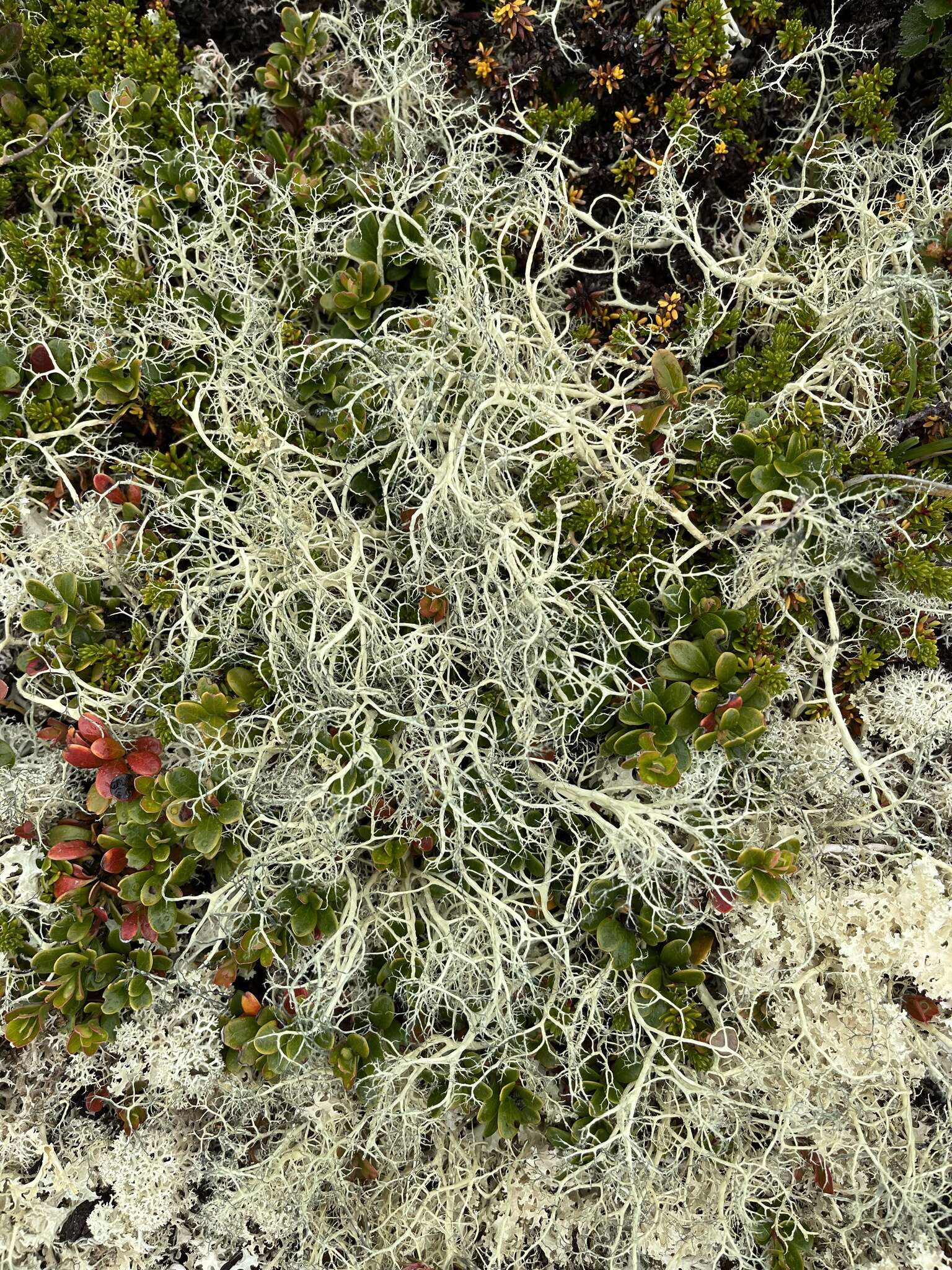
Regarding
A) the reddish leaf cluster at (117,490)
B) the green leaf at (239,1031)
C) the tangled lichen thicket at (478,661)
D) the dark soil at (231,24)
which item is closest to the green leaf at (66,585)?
the tangled lichen thicket at (478,661)

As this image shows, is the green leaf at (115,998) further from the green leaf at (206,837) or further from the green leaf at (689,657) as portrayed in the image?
the green leaf at (689,657)

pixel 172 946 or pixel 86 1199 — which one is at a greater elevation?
pixel 172 946

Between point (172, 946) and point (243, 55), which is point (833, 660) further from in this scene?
point (243, 55)

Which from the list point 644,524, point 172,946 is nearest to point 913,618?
point 644,524

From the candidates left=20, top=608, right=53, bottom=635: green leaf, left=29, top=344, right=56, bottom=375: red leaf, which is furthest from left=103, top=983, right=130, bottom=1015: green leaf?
left=29, top=344, right=56, bottom=375: red leaf

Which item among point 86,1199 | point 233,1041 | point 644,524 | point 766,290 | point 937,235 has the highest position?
point 937,235


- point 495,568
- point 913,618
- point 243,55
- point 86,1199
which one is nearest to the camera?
point 495,568

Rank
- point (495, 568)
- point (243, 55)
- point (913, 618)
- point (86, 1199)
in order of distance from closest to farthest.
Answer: point (495, 568) → point (913, 618) → point (86, 1199) → point (243, 55)
